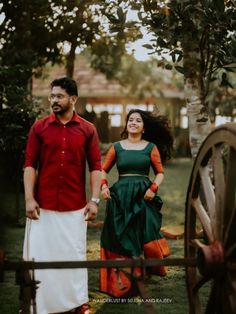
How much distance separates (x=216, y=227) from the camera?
3.37 m

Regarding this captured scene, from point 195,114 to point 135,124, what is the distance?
1019 mm

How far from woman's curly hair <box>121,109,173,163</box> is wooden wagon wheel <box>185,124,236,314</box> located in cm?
207

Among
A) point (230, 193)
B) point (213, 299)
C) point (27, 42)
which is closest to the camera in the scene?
point (230, 193)

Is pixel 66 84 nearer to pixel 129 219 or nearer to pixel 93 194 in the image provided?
pixel 93 194

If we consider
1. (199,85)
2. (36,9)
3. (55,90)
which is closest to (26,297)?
(55,90)

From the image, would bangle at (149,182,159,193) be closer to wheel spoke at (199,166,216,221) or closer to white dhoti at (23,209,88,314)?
white dhoti at (23,209,88,314)

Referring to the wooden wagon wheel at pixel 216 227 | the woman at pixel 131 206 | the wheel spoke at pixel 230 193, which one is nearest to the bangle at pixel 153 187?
the woman at pixel 131 206

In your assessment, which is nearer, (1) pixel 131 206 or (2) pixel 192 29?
(2) pixel 192 29

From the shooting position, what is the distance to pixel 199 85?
6125 millimetres

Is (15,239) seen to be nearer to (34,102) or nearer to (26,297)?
(34,102)

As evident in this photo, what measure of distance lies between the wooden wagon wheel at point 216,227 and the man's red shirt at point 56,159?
911 millimetres

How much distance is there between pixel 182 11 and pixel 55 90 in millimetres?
1275

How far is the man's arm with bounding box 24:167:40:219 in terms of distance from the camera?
4145 millimetres

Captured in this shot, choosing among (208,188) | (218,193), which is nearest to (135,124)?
(208,188)
